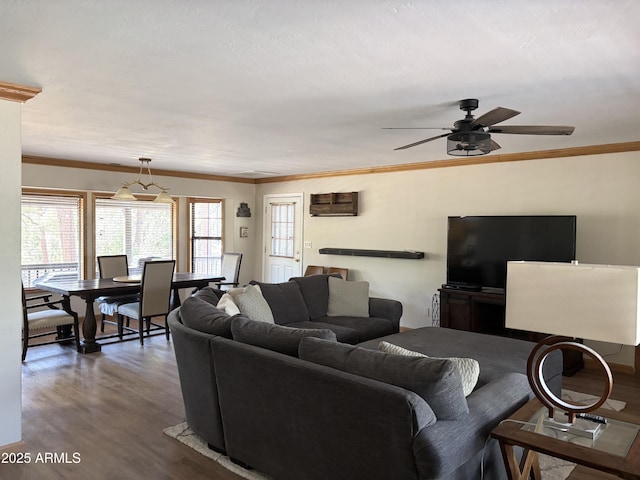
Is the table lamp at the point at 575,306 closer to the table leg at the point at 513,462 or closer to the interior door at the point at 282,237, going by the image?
the table leg at the point at 513,462

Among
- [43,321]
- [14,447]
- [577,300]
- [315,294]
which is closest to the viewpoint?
[577,300]

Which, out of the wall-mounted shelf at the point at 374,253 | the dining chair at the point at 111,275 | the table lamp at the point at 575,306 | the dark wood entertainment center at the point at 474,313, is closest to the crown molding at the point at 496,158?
the wall-mounted shelf at the point at 374,253

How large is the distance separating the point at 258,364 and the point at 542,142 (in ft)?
12.3

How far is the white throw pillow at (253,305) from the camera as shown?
426 centimetres

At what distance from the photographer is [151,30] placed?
212 cm

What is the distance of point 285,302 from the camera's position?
4.99 m

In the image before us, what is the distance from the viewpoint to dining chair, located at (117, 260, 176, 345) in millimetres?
5578

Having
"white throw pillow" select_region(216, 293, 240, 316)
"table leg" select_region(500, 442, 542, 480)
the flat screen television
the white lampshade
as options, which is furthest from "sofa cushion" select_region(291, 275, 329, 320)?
the white lampshade

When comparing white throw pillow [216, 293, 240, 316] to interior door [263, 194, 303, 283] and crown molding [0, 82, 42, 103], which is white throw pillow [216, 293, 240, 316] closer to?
crown molding [0, 82, 42, 103]

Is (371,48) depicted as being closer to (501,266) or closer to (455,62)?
(455,62)

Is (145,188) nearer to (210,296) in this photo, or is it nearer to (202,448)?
(210,296)

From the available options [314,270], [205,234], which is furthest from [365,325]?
[205,234]

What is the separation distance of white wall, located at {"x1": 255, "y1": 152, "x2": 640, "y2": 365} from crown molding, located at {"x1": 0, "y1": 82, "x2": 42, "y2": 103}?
467cm

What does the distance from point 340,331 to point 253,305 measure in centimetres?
89
